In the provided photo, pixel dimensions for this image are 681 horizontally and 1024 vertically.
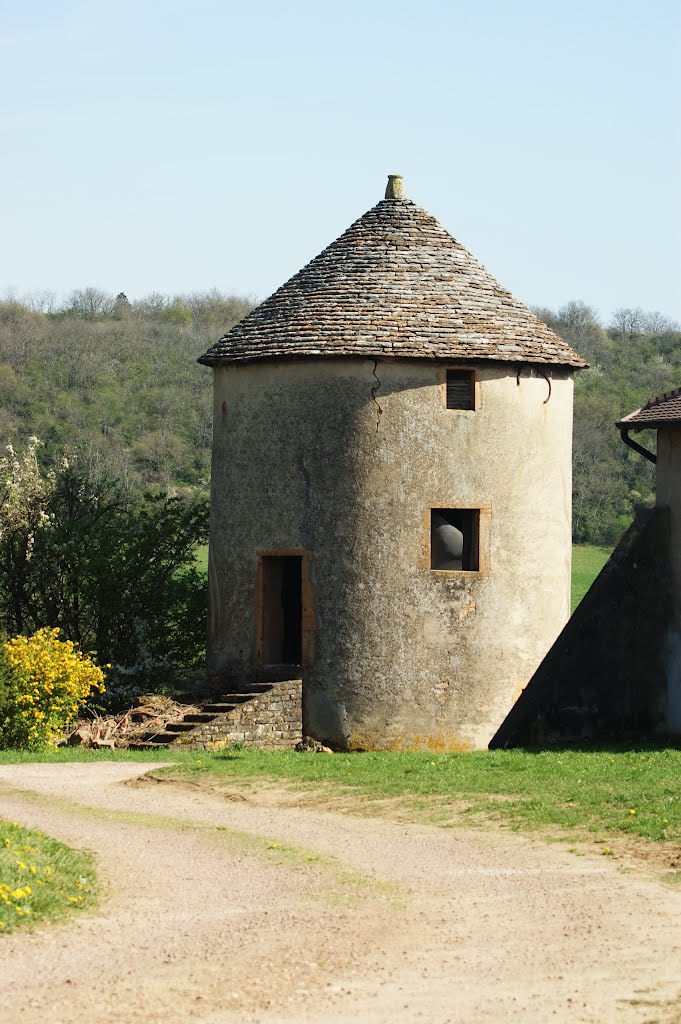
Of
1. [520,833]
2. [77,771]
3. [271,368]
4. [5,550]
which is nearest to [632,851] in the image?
[520,833]

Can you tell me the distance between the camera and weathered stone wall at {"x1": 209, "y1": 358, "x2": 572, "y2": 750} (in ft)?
71.3

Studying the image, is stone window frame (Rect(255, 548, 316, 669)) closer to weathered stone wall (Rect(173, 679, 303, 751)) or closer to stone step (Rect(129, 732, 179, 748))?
weathered stone wall (Rect(173, 679, 303, 751))

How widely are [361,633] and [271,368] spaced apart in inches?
160

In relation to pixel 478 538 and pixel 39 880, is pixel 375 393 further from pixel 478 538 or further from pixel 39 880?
pixel 39 880

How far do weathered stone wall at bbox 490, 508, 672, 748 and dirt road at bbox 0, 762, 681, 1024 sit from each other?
5510mm

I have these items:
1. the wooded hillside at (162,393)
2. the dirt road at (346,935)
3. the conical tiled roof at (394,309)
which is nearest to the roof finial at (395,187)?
the conical tiled roof at (394,309)

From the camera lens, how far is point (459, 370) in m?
22.3

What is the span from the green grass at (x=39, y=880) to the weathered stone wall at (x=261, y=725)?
8.23 m

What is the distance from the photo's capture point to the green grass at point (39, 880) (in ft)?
34.1

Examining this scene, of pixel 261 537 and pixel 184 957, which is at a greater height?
pixel 261 537

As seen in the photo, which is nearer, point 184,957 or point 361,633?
point 184,957

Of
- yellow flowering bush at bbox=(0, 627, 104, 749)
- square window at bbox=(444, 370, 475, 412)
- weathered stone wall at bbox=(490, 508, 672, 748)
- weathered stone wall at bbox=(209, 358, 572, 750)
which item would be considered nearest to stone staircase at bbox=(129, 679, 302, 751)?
weathered stone wall at bbox=(209, 358, 572, 750)

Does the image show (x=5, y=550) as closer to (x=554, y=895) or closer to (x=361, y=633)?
(x=361, y=633)

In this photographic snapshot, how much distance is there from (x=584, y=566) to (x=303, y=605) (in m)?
26.5
